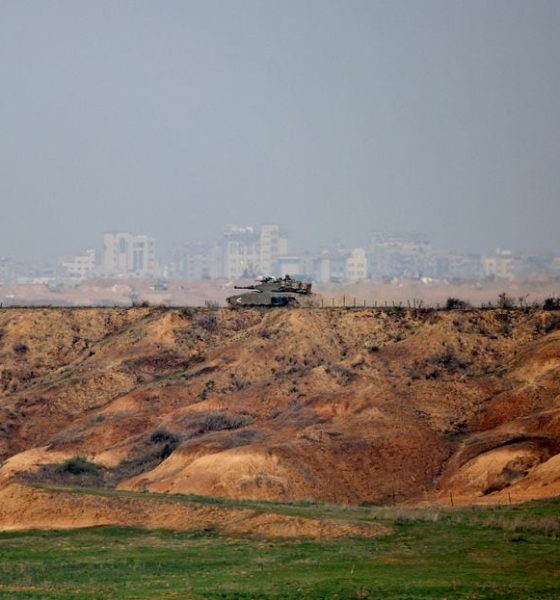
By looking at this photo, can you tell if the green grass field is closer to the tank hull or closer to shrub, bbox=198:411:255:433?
shrub, bbox=198:411:255:433

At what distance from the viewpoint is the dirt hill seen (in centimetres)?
6825

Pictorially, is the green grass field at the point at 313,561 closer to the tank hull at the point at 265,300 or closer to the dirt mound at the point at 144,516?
the dirt mound at the point at 144,516

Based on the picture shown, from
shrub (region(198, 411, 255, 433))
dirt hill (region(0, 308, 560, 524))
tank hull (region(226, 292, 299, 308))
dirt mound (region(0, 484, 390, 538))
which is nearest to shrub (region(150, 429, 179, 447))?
dirt hill (region(0, 308, 560, 524))

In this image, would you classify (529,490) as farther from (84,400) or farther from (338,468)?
(84,400)

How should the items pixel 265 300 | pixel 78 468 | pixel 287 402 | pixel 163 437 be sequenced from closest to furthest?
pixel 78 468 < pixel 163 437 < pixel 287 402 < pixel 265 300

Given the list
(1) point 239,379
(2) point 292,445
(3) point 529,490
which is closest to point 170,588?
(3) point 529,490

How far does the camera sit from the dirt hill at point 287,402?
68.2 m

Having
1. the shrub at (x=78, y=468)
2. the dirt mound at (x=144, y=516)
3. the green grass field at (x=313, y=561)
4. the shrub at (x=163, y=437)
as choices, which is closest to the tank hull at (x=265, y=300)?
the shrub at (x=163, y=437)

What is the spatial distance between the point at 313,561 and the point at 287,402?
1405 inches

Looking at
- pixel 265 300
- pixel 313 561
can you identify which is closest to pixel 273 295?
pixel 265 300

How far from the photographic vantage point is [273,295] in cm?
10738

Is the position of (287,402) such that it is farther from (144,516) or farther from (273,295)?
(144,516)

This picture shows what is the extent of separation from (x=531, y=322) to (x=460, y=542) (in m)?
41.3

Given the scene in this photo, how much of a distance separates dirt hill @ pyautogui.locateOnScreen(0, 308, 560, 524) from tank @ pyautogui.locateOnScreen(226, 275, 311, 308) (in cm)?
307
